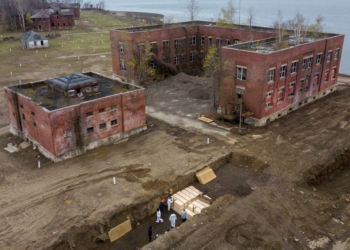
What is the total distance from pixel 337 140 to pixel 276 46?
14.1 metres

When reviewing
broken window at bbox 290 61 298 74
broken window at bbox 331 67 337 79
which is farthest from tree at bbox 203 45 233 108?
broken window at bbox 331 67 337 79

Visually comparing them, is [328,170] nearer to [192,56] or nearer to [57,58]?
[192,56]

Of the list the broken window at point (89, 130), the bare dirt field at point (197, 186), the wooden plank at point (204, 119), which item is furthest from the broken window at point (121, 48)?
the broken window at point (89, 130)

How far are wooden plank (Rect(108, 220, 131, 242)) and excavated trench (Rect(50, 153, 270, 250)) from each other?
0.79ft

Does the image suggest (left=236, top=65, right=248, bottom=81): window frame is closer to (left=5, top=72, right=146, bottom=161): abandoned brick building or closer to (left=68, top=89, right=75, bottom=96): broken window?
(left=5, top=72, right=146, bottom=161): abandoned brick building

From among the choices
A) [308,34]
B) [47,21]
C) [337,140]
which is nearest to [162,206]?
[337,140]

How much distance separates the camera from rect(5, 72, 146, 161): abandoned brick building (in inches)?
1213

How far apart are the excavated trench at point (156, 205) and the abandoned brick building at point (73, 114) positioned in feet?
29.5

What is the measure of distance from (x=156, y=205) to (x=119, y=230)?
12.3 feet

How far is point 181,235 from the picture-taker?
2209cm

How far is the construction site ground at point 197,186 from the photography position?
874 inches

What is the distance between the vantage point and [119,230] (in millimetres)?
23891

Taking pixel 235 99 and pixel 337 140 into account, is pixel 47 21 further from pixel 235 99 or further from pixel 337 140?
pixel 337 140

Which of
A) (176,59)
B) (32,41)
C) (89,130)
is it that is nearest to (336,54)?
(176,59)
